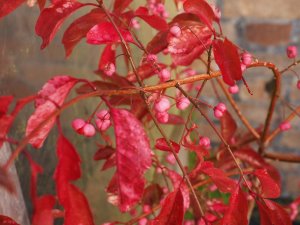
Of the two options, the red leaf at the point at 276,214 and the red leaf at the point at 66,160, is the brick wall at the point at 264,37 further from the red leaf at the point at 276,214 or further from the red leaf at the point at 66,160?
the red leaf at the point at 66,160

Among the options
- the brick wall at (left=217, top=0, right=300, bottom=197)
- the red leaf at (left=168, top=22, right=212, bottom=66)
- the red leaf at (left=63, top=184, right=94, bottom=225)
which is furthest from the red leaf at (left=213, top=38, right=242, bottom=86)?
the brick wall at (left=217, top=0, right=300, bottom=197)

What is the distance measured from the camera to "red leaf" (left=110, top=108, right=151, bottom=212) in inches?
12.8

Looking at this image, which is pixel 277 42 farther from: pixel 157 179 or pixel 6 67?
pixel 6 67

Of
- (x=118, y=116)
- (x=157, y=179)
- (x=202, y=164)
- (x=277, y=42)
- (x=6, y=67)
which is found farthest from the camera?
(x=277, y=42)

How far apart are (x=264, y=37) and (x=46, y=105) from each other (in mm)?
1031

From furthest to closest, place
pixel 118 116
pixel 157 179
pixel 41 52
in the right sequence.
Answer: pixel 157 179, pixel 41 52, pixel 118 116

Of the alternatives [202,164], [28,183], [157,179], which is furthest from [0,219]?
[157,179]

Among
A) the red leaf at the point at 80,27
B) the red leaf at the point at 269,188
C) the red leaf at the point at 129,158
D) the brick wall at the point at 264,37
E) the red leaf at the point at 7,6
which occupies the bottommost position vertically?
the brick wall at the point at 264,37

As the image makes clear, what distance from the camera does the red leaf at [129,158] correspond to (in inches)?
12.8

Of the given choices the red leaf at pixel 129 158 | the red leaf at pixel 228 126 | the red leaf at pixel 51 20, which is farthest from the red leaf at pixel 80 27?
the red leaf at pixel 228 126

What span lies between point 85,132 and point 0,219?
0.09 m

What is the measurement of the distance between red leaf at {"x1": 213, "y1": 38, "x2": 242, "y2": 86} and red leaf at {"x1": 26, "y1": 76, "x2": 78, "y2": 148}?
0.38 feet

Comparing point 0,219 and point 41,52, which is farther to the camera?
point 41,52

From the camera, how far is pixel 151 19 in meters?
0.49
